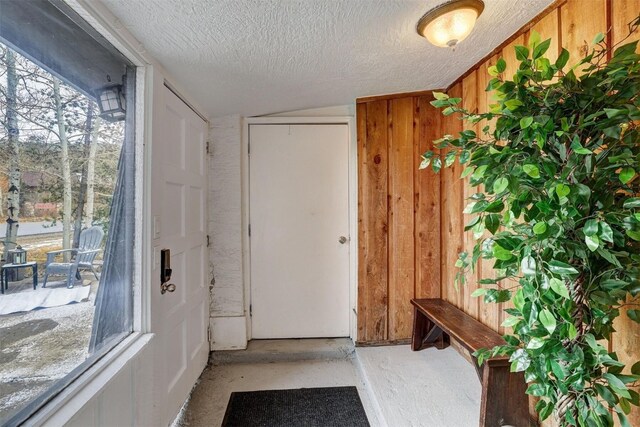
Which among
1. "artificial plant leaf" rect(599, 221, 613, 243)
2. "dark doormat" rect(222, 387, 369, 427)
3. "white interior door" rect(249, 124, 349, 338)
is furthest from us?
"white interior door" rect(249, 124, 349, 338)

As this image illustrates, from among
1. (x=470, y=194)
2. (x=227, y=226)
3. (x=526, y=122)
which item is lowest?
(x=227, y=226)

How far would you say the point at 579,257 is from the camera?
796 millimetres

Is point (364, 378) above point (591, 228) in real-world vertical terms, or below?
below

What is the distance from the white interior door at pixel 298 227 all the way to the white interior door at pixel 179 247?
0.44 meters

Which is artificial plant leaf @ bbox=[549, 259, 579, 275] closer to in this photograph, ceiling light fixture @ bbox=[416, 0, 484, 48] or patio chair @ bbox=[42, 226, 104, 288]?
ceiling light fixture @ bbox=[416, 0, 484, 48]

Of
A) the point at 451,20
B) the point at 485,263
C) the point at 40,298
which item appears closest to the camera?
the point at 40,298

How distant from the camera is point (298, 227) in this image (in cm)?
247

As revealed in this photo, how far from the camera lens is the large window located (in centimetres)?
82

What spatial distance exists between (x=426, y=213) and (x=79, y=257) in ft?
6.72

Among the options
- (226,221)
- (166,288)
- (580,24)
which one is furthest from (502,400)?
(226,221)

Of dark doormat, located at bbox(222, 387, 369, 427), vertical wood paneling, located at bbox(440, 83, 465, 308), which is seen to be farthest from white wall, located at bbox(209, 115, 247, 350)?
vertical wood paneling, located at bbox(440, 83, 465, 308)

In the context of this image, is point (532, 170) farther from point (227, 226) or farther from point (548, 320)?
point (227, 226)

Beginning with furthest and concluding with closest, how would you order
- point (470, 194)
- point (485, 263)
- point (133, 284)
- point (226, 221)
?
point (226, 221) < point (470, 194) < point (485, 263) < point (133, 284)

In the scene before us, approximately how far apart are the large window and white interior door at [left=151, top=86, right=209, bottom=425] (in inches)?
6.9
